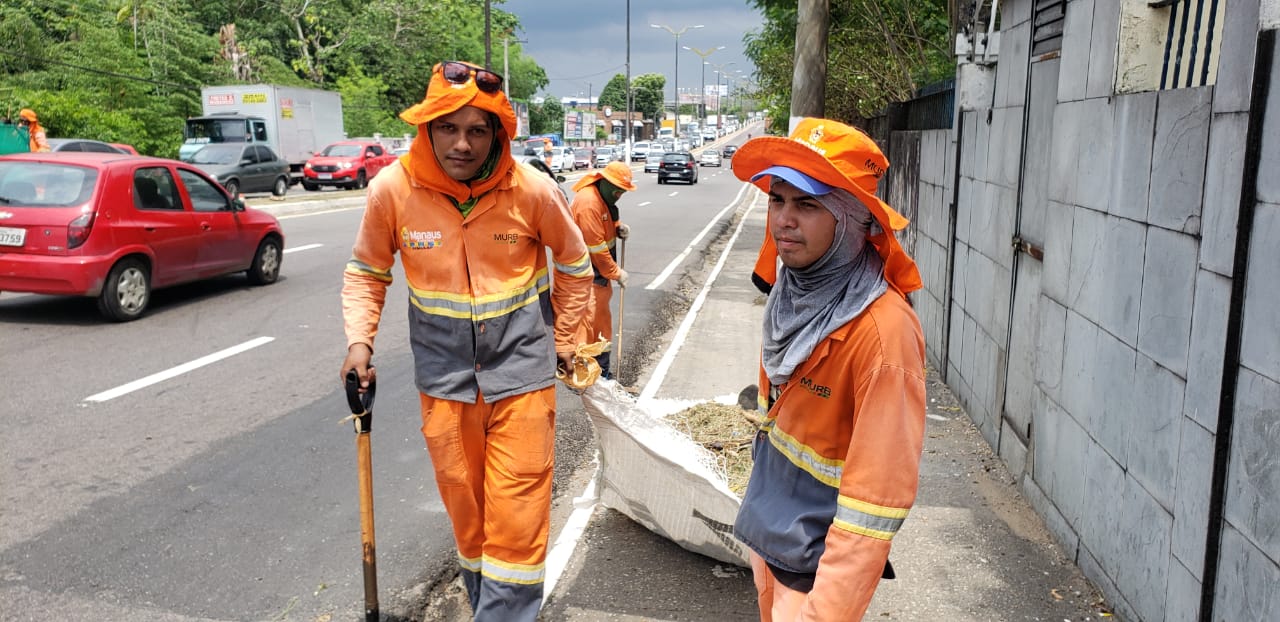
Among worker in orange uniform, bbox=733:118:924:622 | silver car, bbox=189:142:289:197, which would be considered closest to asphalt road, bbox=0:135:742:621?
worker in orange uniform, bbox=733:118:924:622

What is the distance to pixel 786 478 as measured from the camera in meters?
2.41

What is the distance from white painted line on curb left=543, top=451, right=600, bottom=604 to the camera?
171 inches

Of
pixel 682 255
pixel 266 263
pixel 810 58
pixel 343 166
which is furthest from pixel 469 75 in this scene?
pixel 343 166

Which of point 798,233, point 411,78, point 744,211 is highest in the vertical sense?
point 411,78

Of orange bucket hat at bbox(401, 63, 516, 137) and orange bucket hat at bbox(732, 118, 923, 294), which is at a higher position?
orange bucket hat at bbox(401, 63, 516, 137)

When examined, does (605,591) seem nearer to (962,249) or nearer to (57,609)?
(57,609)

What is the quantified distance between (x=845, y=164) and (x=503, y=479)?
177cm

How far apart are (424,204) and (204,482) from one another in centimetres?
285

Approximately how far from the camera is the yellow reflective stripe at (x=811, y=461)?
7.52ft

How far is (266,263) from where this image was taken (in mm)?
11852

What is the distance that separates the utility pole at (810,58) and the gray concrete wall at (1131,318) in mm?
3439

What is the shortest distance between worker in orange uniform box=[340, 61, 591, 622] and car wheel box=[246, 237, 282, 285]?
8849mm

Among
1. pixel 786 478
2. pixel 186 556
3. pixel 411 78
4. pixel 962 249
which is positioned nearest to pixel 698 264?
pixel 962 249

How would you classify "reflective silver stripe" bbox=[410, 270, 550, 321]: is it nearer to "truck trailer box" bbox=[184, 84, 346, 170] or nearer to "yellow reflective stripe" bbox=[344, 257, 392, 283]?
"yellow reflective stripe" bbox=[344, 257, 392, 283]
